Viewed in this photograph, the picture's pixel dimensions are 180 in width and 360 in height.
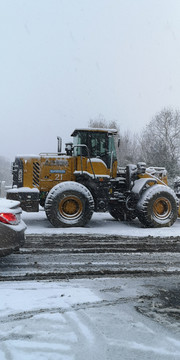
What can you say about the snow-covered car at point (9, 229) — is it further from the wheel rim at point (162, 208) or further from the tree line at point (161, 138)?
the tree line at point (161, 138)

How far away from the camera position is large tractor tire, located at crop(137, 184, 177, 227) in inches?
451

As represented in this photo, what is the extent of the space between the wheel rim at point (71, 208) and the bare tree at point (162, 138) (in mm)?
34702

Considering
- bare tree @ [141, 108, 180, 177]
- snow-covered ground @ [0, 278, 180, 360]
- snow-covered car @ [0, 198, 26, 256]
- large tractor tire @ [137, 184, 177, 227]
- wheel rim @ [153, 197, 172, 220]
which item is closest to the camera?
snow-covered ground @ [0, 278, 180, 360]

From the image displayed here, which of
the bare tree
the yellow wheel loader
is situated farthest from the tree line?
Answer: the yellow wheel loader

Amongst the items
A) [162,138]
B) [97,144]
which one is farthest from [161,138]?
[97,144]

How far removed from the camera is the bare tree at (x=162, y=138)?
46.3 meters

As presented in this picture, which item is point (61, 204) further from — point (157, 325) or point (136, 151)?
point (136, 151)

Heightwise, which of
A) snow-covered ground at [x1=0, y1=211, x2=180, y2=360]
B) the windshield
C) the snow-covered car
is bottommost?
snow-covered ground at [x1=0, y1=211, x2=180, y2=360]

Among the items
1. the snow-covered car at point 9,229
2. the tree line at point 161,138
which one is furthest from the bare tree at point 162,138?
the snow-covered car at point 9,229

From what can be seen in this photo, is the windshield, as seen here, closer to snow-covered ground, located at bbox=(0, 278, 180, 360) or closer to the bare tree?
snow-covered ground, located at bbox=(0, 278, 180, 360)

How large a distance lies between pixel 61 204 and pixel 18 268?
518cm

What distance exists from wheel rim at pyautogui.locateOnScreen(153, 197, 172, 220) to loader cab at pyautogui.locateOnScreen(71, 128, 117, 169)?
1.99 m

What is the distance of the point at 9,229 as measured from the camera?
5.80 meters

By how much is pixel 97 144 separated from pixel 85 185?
55.0 inches
